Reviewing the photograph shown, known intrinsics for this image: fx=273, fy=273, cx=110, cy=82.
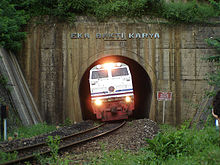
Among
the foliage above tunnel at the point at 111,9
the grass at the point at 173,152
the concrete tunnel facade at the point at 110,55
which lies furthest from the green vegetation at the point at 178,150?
the foliage above tunnel at the point at 111,9

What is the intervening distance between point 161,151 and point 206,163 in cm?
130

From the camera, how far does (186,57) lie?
49.2 feet

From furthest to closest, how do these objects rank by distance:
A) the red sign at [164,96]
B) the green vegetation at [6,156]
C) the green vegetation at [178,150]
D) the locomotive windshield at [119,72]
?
the locomotive windshield at [119,72]
the red sign at [164,96]
the green vegetation at [6,156]
the green vegetation at [178,150]

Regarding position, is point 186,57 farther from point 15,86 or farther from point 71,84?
point 15,86

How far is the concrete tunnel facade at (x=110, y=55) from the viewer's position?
14.4 meters

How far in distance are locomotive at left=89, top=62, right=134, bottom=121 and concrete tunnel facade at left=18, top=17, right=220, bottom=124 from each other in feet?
3.77

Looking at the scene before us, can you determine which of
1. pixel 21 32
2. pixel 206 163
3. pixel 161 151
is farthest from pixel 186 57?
pixel 206 163

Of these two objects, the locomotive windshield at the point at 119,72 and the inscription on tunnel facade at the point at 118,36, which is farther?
the inscription on tunnel facade at the point at 118,36

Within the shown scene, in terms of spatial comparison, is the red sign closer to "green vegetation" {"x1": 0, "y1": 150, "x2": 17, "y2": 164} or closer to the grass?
the grass

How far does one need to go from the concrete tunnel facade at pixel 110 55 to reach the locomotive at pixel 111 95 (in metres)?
1.15

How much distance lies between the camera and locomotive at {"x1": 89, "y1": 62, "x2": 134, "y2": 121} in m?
13.9

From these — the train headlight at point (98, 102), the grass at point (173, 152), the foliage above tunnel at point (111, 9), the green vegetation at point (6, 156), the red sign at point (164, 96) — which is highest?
the foliage above tunnel at point (111, 9)

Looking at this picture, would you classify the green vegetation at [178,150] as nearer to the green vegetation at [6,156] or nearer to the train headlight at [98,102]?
the green vegetation at [6,156]

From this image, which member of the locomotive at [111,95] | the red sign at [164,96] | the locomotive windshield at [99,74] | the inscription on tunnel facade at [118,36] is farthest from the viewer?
the inscription on tunnel facade at [118,36]
